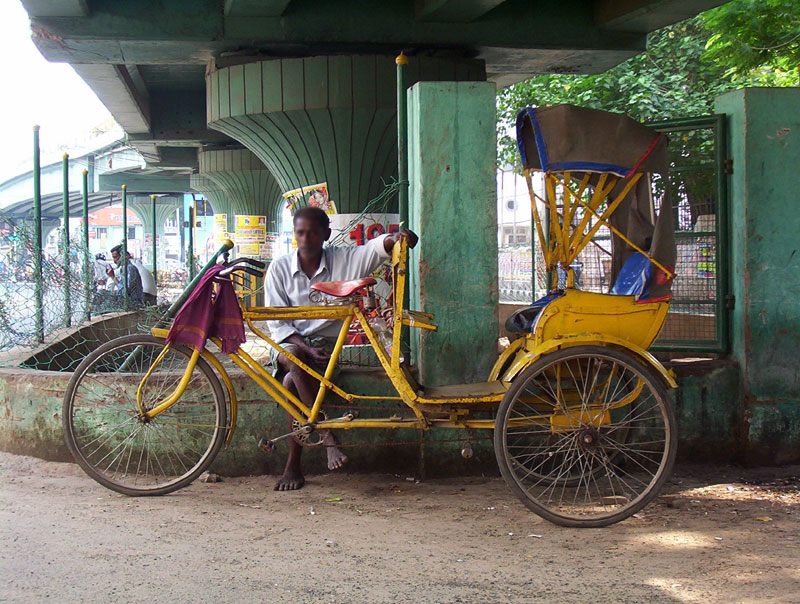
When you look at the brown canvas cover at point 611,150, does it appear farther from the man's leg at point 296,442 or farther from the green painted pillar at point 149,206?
the green painted pillar at point 149,206

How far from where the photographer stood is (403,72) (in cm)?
470

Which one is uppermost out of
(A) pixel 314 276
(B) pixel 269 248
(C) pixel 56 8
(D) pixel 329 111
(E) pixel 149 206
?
(E) pixel 149 206

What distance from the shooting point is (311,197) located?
268 inches

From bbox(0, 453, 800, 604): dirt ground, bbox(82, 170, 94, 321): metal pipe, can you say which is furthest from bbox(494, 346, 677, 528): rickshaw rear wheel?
bbox(82, 170, 94, 321): metal pipe

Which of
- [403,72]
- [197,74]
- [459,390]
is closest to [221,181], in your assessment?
[197,74]

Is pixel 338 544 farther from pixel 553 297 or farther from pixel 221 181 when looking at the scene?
pixel 221 181

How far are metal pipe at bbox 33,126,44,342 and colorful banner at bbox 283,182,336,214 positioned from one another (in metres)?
2.11

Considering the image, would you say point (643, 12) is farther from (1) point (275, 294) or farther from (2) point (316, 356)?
(2) point (316, 356)

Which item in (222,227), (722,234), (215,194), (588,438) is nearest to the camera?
(588,438)

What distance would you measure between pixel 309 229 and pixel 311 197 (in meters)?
2.26

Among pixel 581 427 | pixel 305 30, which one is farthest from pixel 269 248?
pixel 581 427

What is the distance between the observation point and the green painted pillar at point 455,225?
455 cm

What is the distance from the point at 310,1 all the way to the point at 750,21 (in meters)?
5.26

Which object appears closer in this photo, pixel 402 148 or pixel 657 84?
pixel 402 148
